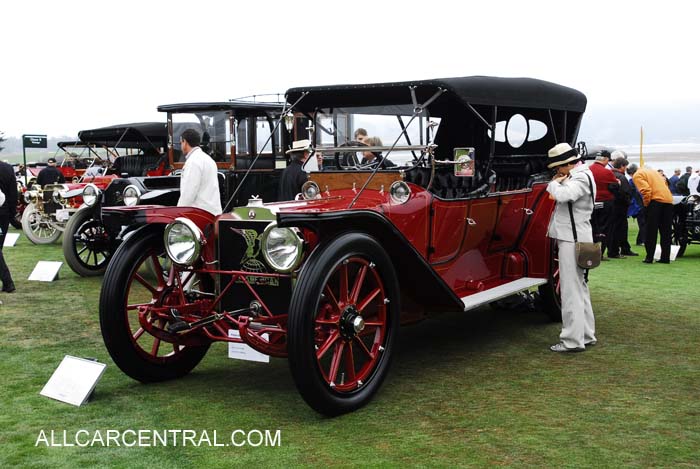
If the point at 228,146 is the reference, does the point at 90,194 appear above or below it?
below

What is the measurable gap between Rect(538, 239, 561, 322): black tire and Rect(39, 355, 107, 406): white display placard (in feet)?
13.2

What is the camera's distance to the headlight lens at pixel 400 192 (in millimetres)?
5242

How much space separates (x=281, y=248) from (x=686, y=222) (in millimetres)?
9512

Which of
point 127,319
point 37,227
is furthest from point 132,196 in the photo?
point 37,227

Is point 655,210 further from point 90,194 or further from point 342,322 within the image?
point 342,322

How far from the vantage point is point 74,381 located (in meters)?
4.71

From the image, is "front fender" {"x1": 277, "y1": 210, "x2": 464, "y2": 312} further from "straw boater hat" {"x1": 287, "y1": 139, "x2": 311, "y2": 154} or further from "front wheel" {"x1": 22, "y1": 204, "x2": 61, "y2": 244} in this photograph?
"front wheel" {"x1": 22, "y1": 204, "x2": 61, "y2": 244}

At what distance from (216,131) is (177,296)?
6933mm

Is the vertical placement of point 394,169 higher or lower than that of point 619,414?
higher

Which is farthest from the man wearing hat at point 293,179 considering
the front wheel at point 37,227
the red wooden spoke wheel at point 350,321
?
the front wheel at point 37,227

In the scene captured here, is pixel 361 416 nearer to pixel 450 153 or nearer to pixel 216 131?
pixel 450 153

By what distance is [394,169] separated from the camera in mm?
5719

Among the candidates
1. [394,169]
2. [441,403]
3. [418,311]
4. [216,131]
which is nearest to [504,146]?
[394,169]

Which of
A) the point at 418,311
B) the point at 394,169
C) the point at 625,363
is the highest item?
the point at 394,169
